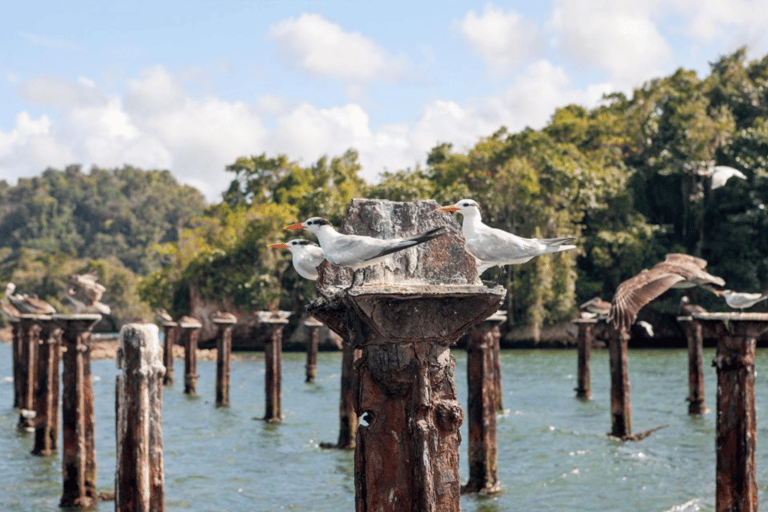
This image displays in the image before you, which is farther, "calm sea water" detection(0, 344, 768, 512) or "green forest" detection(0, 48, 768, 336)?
"green forest" detection(0, 48, 768, 336)

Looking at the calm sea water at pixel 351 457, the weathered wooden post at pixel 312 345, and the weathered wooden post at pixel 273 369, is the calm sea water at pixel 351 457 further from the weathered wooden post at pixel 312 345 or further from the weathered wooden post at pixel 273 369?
the weathered wooden post at pixel 312 345

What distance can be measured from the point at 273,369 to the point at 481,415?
9034 millimetres

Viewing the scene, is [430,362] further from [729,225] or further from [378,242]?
[729,225]

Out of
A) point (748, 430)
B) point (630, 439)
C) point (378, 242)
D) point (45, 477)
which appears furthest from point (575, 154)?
point (378, 242)

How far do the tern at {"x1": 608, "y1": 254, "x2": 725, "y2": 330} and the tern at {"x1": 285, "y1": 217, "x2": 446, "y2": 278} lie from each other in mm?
3909

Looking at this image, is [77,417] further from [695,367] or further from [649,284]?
[695,367]

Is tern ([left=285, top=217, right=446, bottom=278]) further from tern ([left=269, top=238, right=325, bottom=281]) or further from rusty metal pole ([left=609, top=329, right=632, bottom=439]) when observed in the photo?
rusty metal pole ([left=609, top=329, right=632, bottom=439])

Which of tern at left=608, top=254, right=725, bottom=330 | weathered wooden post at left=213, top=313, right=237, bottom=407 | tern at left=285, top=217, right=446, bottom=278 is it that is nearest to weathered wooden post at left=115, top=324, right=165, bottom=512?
tern at left=608, top=254, right=725, bottom=330

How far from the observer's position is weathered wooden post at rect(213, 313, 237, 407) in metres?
25.1

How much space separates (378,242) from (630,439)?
14.6 metres

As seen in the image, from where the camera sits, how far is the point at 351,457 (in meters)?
18.0

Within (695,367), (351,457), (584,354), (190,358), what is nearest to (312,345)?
(190,358)

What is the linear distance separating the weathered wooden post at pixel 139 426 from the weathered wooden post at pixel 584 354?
53.8 feet

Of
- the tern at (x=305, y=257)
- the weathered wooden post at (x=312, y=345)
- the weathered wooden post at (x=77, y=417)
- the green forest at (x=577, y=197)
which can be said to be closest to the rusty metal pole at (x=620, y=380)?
the weathered wooden post at (x=77, y=417)
